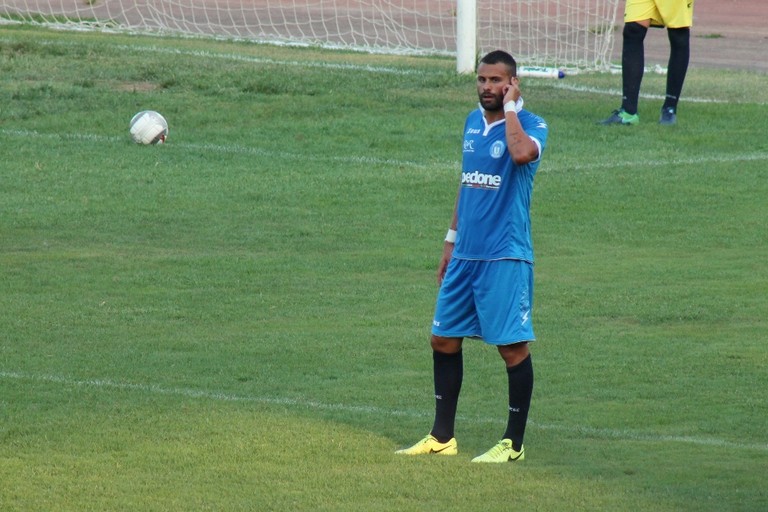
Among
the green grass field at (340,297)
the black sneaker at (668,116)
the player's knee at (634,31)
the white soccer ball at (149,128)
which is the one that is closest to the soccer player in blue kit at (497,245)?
the green grass field at (340,297)

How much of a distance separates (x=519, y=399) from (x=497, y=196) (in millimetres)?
853

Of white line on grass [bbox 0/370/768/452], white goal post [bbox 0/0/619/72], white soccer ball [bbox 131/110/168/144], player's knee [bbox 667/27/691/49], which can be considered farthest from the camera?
white goal post [bbox 0/0/619/72]

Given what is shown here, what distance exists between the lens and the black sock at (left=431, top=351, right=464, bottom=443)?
6.58 metres

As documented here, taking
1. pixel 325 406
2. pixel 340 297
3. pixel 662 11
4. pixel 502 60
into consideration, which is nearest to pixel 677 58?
pixel 662 11

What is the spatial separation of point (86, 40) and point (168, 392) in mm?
14618

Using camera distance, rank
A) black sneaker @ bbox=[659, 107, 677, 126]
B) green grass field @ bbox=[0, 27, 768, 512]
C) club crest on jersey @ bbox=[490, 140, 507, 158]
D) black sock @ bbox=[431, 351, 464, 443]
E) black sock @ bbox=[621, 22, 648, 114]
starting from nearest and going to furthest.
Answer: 1. green grass field @ bbox=[0, 27, 768, 512]
2. club crest on jersey @ bbox=[490, 140, 507, 158]
3. black sock @ bbox=[431, 351, 464, 443]
4. black sock @ bbox=[621, 22, 648, 114]
5. black sneaker @ bbox=[659, 107, 677, 126]

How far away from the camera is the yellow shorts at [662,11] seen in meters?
14.9

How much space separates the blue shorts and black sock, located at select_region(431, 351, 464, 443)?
148 millimetres

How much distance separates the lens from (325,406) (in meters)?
7.29

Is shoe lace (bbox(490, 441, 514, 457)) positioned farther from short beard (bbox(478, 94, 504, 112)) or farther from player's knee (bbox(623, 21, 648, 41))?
player's knee (bbox(623, 21, 648, 41))

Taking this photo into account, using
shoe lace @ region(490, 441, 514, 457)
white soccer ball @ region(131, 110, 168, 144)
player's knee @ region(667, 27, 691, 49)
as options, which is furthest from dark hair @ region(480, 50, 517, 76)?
player's knee @ region(667, 27, 691, 49)

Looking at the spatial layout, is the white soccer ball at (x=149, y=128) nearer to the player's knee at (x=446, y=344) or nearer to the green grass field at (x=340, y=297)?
the green grass field at (x=340, y=297)

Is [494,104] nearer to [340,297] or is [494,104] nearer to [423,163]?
[340,297]

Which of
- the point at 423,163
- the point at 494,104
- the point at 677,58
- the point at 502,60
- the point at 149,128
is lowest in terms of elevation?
the point at 423,163
